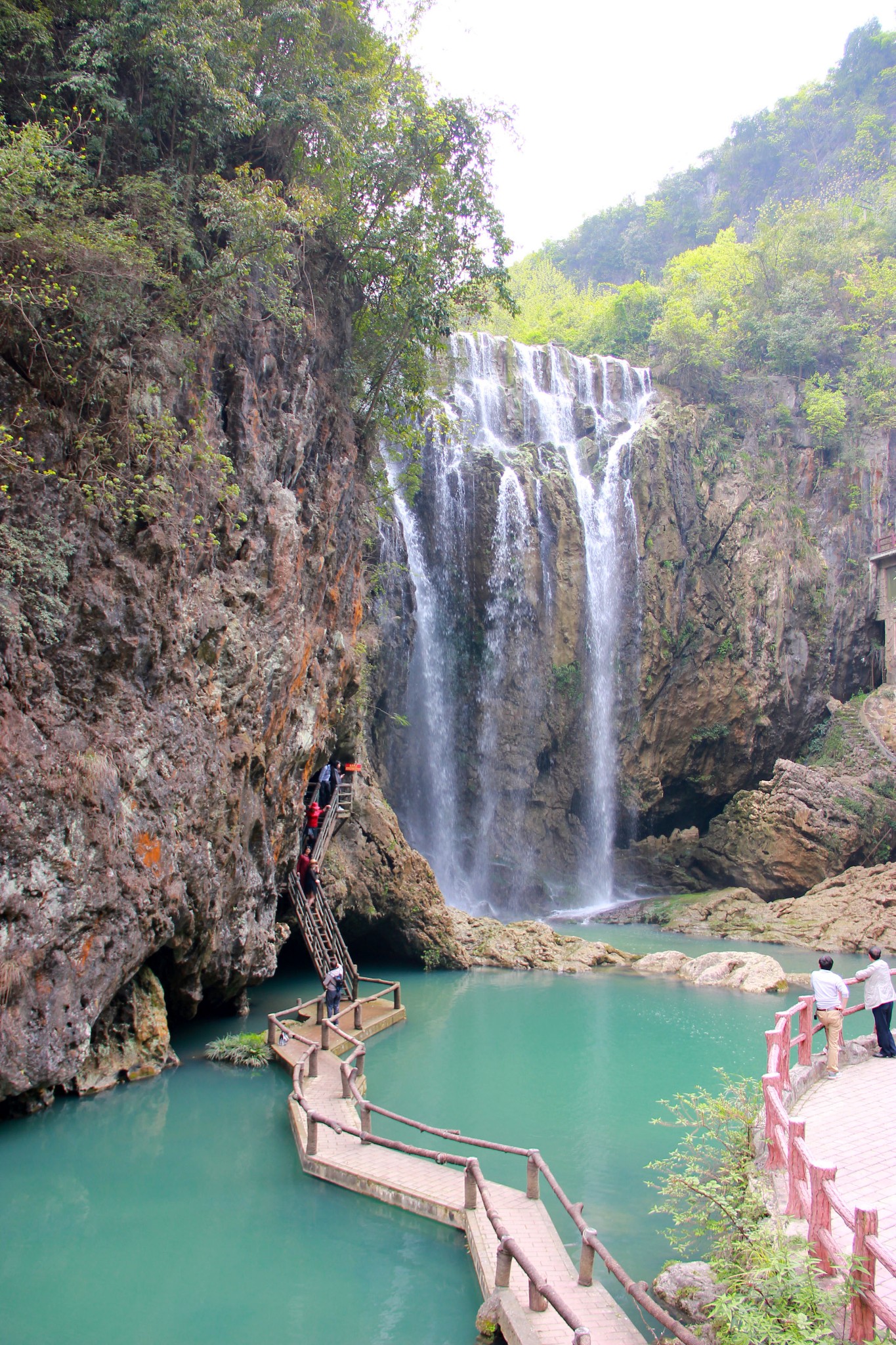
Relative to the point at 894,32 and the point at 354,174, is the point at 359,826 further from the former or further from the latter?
the point at 894,32

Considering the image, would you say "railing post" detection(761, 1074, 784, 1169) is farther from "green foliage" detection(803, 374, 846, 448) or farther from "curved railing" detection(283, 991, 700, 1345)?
"green foliage" detection(803, 374, 846, 448)

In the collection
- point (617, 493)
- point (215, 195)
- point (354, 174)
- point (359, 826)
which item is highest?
point (354, 174)

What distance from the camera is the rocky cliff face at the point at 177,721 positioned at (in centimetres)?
890

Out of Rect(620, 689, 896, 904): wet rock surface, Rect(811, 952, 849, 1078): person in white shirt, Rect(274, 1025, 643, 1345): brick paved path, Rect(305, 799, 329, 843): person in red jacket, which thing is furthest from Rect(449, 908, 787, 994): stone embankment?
Rect(274, 1025, 643, 1345): brick paved path

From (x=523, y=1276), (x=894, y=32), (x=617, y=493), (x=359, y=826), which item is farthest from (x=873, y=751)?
(x=894, y=32)

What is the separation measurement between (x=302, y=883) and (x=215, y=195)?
41.8ft

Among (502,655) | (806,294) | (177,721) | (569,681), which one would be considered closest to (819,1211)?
(177,721)

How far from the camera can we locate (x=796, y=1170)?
5398 millimetres

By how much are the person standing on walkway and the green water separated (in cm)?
114

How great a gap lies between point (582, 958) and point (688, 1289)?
45.2 feet

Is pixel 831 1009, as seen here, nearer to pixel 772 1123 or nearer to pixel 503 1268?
pixel 772 1123

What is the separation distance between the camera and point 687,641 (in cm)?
3045

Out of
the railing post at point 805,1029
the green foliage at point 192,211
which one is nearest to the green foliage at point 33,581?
the green foliage at point 192,211

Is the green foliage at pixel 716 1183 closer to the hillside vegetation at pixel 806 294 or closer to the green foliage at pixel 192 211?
the green foliage at pixel 192 211
